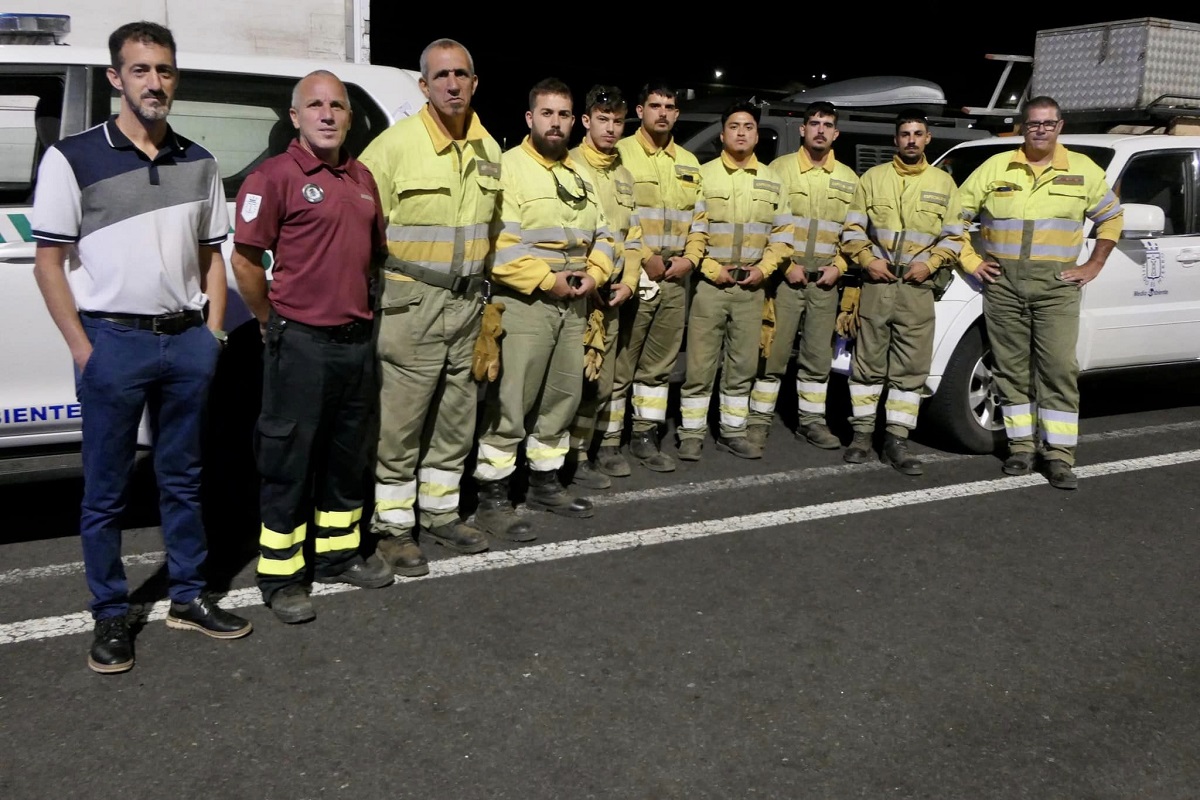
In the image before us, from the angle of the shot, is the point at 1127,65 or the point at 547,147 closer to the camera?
the point at 547,147

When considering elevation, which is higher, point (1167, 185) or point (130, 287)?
point (1167, 185)

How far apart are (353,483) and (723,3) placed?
15.3 meters

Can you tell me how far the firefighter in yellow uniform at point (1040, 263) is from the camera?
233 inches

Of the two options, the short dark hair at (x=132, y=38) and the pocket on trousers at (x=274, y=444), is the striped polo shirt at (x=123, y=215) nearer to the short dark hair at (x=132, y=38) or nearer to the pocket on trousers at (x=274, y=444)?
the short dark hair at (x=132, y=38)

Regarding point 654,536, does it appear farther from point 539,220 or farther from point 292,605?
point 292,605

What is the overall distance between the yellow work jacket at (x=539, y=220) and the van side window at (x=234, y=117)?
36.4 inches

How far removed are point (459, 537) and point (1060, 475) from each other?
3114 mm

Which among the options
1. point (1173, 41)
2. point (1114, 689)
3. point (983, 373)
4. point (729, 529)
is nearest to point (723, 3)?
point (1173, 41)

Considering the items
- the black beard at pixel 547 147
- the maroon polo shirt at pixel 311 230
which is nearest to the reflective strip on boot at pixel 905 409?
the black beard at pixel 547 147

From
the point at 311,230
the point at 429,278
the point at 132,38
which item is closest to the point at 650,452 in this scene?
the point at 429,278

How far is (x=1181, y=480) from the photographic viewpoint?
604cm

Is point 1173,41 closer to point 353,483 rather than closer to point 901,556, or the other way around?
point 901,556

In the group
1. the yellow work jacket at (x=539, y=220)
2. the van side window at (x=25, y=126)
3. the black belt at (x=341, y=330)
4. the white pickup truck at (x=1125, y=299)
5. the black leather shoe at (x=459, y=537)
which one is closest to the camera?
the black belt at (x=341, y=330)

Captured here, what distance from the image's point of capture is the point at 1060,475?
5910mm
